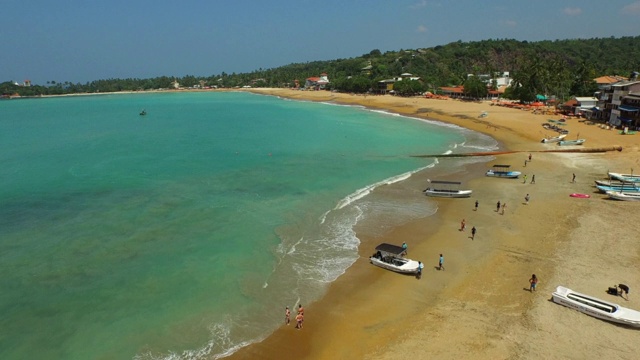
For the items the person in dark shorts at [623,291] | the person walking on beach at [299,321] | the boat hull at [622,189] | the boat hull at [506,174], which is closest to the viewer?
the person walking on beach at [299,321]

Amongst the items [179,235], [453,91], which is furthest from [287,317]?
[453,91]

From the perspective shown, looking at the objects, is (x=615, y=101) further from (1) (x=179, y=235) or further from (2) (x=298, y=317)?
(1) (x=179, y=235)

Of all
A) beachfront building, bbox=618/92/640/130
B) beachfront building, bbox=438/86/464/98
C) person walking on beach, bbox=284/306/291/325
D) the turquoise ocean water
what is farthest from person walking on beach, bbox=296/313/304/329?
beachfront building, bbox=438/86/464/98

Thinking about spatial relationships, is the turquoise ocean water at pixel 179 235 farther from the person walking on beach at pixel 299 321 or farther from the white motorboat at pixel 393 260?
the white motorboat at pixel 393 260

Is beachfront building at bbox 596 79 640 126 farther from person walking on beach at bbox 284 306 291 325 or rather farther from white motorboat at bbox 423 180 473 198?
person walking on beach at bbox 284 306 291 325

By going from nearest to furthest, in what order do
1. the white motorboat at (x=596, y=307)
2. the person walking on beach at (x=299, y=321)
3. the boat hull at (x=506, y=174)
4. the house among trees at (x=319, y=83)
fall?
the white motorboat at (x=596, y=307) < the person walking on beach at (x=299, y=321) < the boat hull at (x=506, y=174) < the house among trees at (x=319, y=83)

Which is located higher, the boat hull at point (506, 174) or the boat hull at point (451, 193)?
the boat hull at point (506, 174)

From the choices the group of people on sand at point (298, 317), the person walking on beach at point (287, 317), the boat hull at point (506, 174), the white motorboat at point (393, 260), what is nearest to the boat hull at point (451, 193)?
the boat hull at point (506, 174)
